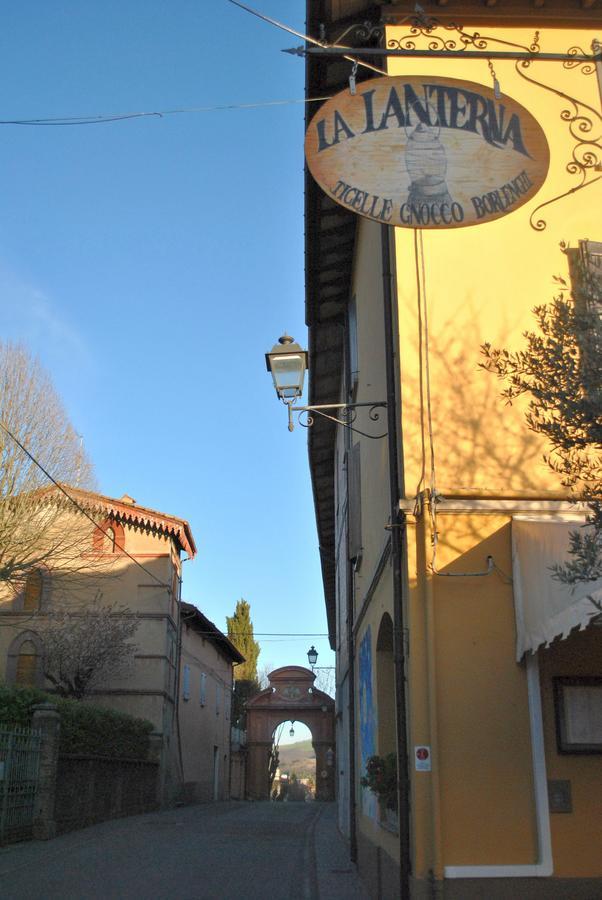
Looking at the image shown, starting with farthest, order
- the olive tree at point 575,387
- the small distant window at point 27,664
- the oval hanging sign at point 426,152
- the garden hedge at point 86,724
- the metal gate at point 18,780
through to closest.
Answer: the small distant window at point 27,664 < the garden hedge at point 86,724 < the metal gate at point 18,780 < the oval hanging sign at point 426,152 < the olive tree at point 575,387

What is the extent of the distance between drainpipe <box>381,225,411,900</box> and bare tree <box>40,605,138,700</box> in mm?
17828

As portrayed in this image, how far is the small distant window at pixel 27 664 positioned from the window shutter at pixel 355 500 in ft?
53.6

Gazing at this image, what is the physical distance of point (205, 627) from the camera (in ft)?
110

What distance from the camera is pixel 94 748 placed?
1916 centimetres

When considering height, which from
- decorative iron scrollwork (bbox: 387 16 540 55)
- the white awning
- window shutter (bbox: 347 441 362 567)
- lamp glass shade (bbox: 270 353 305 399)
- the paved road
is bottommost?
the paved road

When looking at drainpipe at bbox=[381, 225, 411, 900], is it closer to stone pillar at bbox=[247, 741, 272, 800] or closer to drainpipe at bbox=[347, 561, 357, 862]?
drainpipe at bbox=[347, 561, 357, 862]

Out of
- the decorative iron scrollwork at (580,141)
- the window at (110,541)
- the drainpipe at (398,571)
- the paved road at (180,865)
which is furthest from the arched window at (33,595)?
the decorative iron scrollwork at (580,141)

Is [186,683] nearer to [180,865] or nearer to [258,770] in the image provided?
[258,770]

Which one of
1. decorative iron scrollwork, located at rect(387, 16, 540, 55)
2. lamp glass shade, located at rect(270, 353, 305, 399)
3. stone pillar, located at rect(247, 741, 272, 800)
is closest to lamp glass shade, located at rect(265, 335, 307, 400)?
lamp glass shade, located at rect(270, 353, 305, 399)

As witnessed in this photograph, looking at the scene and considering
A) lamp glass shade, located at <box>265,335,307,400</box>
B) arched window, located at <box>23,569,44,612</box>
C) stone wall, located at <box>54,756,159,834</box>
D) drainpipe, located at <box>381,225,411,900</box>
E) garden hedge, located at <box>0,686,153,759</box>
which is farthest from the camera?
arched window, located at <box>23,569,44,612</box>

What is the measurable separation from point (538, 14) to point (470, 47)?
88cm

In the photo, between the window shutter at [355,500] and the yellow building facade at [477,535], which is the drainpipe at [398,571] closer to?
the yellow building facade at [477,535]

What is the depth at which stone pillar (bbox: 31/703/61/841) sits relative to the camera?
586 inches

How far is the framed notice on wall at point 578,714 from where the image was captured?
6.64 meters
